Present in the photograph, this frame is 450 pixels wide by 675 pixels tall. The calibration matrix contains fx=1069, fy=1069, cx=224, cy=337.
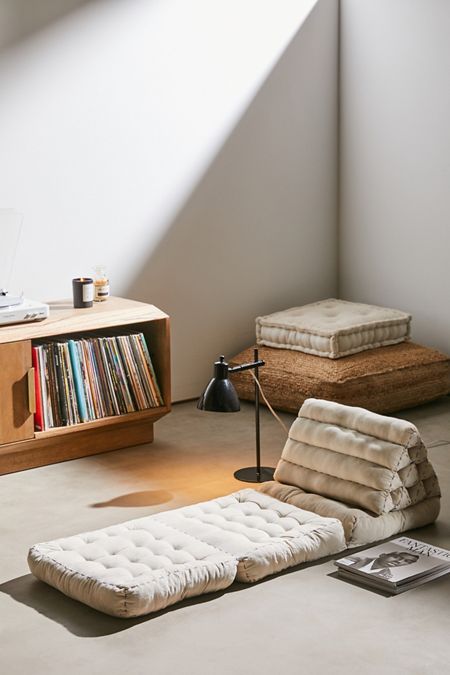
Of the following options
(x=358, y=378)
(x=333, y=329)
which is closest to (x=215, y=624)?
(x=358, y=378)

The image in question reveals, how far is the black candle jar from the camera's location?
427 cm

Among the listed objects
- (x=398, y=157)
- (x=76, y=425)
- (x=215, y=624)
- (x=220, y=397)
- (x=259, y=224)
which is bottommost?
(x=215, y=624)

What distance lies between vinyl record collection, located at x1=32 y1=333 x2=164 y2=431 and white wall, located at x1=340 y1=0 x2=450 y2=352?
5.11 ft

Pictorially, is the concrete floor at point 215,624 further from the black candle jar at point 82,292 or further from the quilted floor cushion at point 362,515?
the black candle jar at point 82,292

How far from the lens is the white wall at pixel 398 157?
198 inches

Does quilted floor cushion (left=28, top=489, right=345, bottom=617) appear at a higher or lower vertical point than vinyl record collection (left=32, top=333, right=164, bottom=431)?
lower

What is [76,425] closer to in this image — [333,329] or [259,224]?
[333,329]

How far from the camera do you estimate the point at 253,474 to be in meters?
3.93

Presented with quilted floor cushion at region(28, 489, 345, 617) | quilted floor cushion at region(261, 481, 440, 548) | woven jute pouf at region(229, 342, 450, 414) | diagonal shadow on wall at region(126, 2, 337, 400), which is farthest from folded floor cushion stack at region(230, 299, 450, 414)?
quilted floor cushion at region(28, 489, 345, 617)

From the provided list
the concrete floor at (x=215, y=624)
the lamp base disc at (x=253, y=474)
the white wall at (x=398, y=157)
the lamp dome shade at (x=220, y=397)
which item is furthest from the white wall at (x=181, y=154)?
the concrete floor at (x=215, y=624)

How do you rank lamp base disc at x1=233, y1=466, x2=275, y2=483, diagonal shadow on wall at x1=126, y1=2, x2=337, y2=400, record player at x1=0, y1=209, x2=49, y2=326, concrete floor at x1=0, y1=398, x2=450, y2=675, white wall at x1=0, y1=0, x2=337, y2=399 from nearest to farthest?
1. concrete floor at x1=0, y1=398, x2=450, y2=675
2. lamp base disc at x1=233, y1=466, x2=275, y2=483
3. record player at x1=0, y1=209, x2=49, y2=326
4. white wall at x1=0, y1=0, x2=337, y2=399
5. diagonal shadow on wall at x1=126, y1=2, x2=337, y2=400

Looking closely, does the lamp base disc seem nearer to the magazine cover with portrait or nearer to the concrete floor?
the concrete floor

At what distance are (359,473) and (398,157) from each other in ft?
7.67

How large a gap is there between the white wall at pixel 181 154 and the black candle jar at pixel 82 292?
1.03 ft
